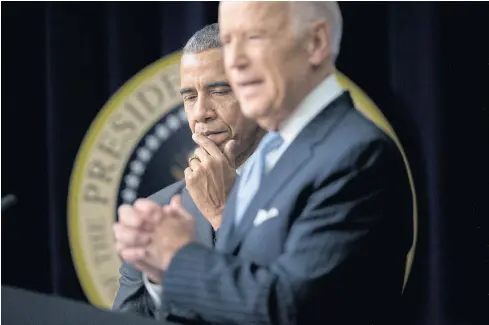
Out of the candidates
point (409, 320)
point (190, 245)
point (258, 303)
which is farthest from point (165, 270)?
point (409, 320)

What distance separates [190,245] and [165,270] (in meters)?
0.07

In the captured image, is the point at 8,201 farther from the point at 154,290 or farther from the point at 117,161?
the point at 154,290

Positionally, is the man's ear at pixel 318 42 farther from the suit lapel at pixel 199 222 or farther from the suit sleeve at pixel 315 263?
the suit lapel at pixel 199 222

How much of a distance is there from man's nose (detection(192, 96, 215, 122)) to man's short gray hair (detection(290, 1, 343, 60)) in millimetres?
267

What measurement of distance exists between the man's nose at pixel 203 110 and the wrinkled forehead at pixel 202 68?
0.04m

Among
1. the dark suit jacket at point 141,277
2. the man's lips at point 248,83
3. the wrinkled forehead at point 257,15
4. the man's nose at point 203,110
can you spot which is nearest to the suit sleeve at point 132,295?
the dark suit jacket at point 141,277

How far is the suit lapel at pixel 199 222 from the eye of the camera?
172 centimetres

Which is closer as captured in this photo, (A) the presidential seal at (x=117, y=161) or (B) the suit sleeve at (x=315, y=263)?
(B) the suit sleeve at (x=315, y=263)

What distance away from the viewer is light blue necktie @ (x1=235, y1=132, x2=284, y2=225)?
171 cm

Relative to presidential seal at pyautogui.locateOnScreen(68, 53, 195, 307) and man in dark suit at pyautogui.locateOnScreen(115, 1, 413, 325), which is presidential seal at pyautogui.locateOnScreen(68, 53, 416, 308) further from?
man in dark suit at pyautogui.locateOnScreen(115, 1, 413, 325)

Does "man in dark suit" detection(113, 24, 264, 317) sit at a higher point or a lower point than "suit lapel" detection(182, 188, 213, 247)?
higher

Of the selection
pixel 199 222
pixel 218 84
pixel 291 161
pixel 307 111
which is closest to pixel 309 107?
pixel 307 111

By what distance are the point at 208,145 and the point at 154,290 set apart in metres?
0.32

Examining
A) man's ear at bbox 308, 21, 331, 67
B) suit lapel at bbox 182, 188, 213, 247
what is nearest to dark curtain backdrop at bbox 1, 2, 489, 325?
man's ear at bbox 308, 21, 331, 67
